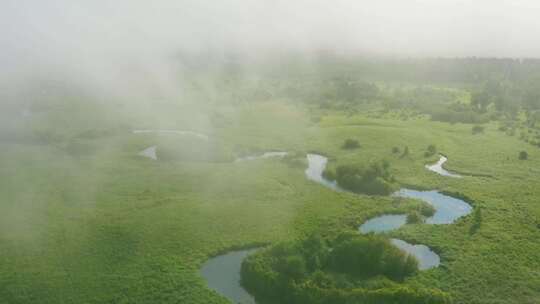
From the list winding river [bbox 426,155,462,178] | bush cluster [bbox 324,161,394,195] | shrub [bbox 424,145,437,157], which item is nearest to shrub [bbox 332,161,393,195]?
bush cluster [bbox 324,161,394,195]

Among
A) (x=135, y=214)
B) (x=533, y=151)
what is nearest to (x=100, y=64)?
(x=135, y=214)

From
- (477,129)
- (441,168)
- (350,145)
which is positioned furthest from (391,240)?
(477,129)

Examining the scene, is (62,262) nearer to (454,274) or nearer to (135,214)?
(135,214)

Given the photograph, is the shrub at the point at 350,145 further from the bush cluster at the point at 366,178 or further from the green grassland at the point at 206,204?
the bush cluster at the point at 366,178

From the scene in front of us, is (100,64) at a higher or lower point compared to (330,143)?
higher

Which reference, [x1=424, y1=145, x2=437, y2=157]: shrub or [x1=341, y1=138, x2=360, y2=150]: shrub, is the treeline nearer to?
[x1=424, y1=145, x2=437, y2=157]: shrub

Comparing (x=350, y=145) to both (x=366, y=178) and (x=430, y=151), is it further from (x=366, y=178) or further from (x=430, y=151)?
(x=366, y=178)
